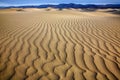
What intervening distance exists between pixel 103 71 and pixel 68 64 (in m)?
0.72

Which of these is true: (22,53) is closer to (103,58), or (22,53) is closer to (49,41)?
(49,41)

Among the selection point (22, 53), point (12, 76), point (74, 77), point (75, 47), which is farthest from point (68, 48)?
point (12, 76)

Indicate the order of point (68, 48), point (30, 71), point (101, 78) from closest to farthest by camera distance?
point (101, 78)
point (30, 71)
point (68, 48)

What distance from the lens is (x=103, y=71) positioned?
3.19 m

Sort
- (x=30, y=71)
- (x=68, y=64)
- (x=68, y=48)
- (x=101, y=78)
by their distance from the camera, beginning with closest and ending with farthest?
1. (x=101, y=78)
2. (x=30, y=71)
3. (x=68, y=64)
4. (x=68, y=48)

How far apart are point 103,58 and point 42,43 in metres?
1.87

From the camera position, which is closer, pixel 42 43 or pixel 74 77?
pixel 74 77

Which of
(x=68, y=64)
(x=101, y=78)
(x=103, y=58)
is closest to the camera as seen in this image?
(x=101, y=78)

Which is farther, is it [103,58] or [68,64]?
[103,58]

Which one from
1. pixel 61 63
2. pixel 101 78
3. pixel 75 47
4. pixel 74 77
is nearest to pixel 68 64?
pixel 61 63

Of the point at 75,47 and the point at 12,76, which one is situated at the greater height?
the point at 12,76

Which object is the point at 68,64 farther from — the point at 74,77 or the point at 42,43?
the point at 42,43

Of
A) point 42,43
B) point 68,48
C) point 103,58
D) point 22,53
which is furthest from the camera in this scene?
point 42,43

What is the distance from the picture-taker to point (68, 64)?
11.3 ft
